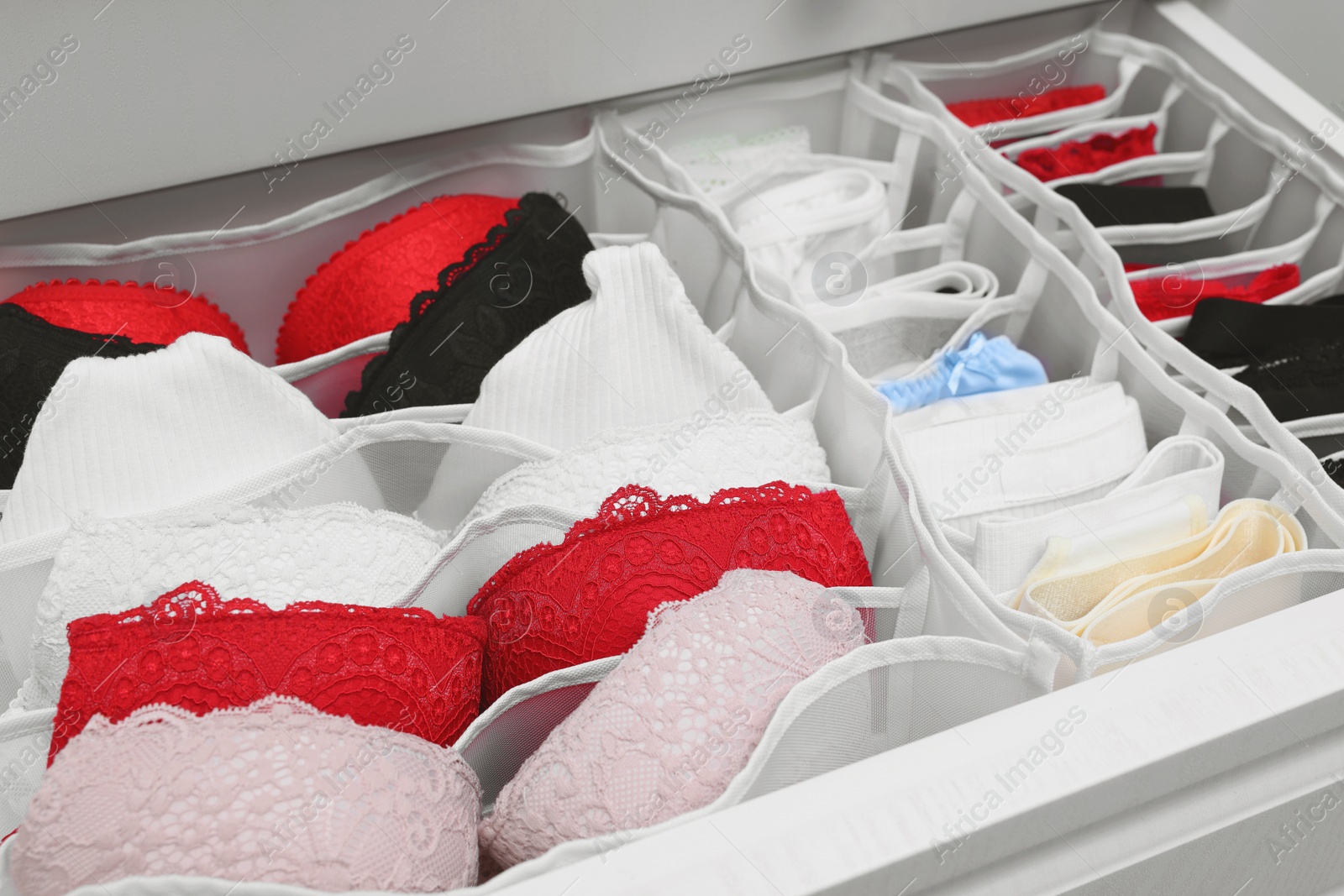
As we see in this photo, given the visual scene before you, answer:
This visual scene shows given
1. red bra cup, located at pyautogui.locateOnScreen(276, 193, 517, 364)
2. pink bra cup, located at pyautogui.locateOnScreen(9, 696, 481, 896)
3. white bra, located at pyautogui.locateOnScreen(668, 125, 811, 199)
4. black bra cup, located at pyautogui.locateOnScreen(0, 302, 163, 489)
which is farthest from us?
white bra, located at pyautogui.locateOnScreen(668, 125, 811, 199)

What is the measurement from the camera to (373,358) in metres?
0.92

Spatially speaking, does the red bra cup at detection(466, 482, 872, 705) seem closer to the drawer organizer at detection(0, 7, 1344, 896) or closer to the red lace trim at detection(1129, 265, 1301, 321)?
the drawer organizer at detection(0, 7, 1344, 896)

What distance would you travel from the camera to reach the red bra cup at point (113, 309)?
2.88 feet

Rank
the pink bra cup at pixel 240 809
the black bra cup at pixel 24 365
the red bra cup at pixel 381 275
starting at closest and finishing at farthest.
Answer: the pink bra cup at pixel 240 809
the black bra cup at pixel 24 365
the red bra cup at pixel 381 275

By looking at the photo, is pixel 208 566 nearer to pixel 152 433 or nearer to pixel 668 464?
pixel 152 433

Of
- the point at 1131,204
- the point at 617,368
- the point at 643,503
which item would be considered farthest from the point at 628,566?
the point at 1131,204

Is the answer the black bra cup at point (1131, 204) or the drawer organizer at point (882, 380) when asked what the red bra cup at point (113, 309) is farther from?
the black bra cup at point (1131, 204)

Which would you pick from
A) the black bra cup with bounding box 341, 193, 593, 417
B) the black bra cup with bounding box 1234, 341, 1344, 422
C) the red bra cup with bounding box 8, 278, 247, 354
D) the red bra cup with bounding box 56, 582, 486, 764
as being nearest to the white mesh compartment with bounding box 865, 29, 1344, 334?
the black bra cup with bounding box 1234, 341, 1344, 422

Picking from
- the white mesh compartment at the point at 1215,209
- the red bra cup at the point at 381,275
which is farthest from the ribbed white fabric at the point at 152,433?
the white mesh compartment at the point at 1215,209

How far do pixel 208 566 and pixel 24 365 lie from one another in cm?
32

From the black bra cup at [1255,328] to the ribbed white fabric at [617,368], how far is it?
501mm

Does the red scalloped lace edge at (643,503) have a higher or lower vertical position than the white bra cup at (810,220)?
lower

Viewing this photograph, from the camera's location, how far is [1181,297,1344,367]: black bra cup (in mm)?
980

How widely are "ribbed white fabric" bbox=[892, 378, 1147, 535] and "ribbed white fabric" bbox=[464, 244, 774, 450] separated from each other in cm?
18
